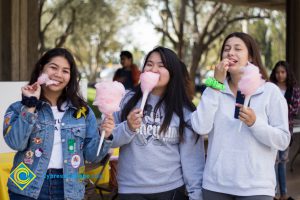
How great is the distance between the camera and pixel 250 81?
2410mm

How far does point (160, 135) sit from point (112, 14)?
1156 inches

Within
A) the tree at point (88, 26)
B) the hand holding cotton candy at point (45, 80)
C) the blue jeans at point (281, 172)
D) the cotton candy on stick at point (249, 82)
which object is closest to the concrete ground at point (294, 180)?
the blue jeans at point (281, 172)

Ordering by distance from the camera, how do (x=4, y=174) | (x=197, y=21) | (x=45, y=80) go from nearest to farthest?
(x=45, y=80) < (x=4, y=174) < (x=197, y=21)

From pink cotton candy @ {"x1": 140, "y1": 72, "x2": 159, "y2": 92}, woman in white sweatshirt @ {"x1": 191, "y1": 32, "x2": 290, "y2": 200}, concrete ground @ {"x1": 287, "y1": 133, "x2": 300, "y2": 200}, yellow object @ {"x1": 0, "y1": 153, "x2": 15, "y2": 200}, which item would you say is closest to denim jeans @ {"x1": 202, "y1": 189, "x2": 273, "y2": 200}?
woman in white sweatshirt @ {"x1": 191, "y1": 32, "x2": 290, "y2": 200}

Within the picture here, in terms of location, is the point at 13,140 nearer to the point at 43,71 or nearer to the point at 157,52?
the point at 43,71

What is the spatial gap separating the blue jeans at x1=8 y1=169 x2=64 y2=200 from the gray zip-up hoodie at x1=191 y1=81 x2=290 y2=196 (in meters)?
0.79

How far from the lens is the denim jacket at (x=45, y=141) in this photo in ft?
7.48

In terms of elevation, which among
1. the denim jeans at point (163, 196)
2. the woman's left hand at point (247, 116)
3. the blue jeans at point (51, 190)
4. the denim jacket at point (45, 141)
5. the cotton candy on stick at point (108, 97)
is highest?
the cotton candy on stick at point (108, 97)

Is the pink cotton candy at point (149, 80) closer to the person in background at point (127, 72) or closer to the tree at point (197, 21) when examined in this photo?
the person in background at point (127, 72)

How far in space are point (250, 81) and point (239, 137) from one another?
31 centimetres

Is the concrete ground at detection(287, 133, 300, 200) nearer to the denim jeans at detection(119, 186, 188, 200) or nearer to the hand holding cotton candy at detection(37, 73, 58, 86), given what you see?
the denim jeans at detection(119, 186, 188, 200)

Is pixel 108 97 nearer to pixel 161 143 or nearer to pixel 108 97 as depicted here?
pixel 108 97

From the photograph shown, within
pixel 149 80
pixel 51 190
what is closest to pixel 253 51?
pixel 149 80

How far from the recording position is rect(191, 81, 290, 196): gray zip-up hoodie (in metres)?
2.43
